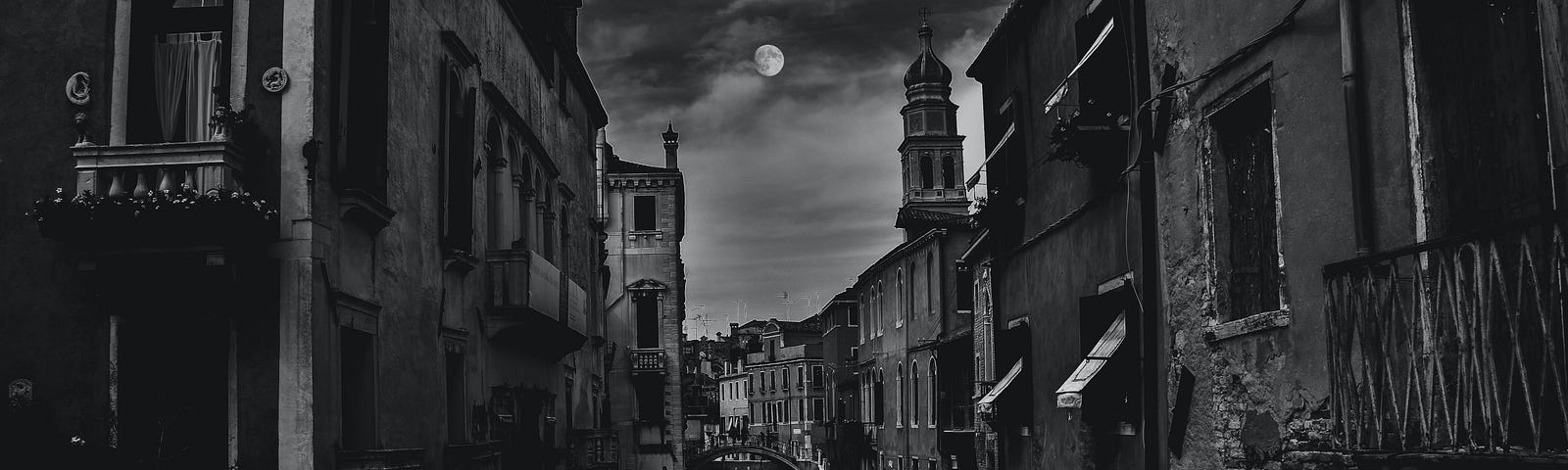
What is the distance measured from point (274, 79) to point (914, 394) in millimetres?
30653

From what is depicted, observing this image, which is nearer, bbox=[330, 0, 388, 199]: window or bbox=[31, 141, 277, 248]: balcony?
bbox=[31, 141, 277, 248]: balcony

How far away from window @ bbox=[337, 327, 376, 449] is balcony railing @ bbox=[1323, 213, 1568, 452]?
29.5 feet

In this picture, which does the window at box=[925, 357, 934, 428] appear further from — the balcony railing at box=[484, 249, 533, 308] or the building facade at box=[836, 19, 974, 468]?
the balcony railing at box=[484, 249, 533, 308]

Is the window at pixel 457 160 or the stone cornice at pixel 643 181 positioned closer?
the window at pixel 457 160

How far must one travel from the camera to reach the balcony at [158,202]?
10.8 meters

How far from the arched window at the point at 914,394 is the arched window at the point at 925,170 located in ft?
134

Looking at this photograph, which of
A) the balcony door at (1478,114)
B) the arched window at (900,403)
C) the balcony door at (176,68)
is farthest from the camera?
the arched window at (900,403)

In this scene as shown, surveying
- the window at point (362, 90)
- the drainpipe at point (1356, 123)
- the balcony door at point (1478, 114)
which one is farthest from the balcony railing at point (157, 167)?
the balcony door at point (1478, 114)

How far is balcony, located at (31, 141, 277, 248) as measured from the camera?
10758mm

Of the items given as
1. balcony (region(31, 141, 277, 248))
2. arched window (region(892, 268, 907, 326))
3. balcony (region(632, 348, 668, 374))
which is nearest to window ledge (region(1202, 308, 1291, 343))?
balcony (region(31, 141, 277, 248))

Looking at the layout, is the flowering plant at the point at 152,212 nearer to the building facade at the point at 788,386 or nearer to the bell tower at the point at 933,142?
the bell tower at the point at 933,142

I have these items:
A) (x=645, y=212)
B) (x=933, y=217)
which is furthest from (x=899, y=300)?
(x=645, y=212)

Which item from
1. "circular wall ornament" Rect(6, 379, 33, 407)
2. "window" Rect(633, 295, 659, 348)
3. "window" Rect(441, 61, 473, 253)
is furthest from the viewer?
"window" Rect(633, 295, 659, 348)

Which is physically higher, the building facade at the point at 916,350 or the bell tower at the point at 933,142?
the bell tower at the point at 933,142
